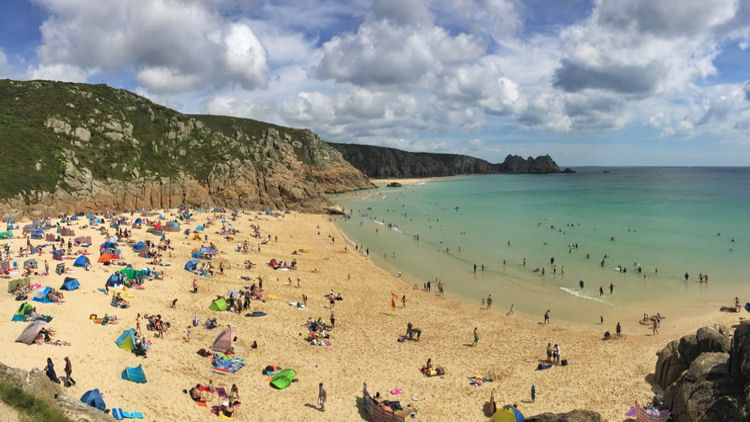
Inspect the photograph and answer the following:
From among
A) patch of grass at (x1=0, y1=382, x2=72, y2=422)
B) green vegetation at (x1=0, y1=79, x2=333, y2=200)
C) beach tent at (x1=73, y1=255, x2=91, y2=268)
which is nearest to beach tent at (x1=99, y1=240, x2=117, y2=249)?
beach tent at (x1=73, y1=255, x2=91, y2=268)

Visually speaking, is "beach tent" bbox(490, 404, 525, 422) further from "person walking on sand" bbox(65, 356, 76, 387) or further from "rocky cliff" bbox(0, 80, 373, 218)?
"rocky cliff" bbox(0, 80, 373, 218)

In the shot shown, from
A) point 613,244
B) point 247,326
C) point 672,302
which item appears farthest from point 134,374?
point 613,244

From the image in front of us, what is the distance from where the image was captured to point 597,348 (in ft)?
71.5

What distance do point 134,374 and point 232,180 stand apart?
61.7m

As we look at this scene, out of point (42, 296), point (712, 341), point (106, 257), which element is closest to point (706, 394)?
point (712, 341)

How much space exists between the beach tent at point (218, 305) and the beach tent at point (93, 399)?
11.3 metres

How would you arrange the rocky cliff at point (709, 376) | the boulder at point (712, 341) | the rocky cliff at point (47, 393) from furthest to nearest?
the boulder at point (712, 341), the rocky cliff at point (709, 376), the rocky cliff at point (47, 393)

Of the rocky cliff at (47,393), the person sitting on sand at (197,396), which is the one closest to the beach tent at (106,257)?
the person sitting on sand at (197,396)

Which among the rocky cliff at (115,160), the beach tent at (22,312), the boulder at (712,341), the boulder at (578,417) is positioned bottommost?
the boulder at (578,417)

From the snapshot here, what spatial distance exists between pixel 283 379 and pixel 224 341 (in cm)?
412

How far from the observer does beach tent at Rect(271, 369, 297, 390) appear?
16.5 m

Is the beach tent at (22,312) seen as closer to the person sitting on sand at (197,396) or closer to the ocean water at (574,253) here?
the person sitting on sand at (197,396)

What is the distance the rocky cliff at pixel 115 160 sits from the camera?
2015 inches

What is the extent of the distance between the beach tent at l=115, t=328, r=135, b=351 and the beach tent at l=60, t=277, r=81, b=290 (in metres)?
7.73
